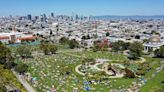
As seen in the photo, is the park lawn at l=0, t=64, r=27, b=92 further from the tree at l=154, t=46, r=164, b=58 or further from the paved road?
the tree at l=154, t=46, r=164, b=58

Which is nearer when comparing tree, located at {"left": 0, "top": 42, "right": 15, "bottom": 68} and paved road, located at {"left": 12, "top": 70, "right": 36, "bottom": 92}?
paved road, located at {"left": 12, "top": 70, "right": 36, "bottom": 92}

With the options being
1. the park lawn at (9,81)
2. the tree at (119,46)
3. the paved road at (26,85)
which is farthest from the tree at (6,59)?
the tree at (119,46)

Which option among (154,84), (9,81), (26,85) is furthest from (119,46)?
(9,81)

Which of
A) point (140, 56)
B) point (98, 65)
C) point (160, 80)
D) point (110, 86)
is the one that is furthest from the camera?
point (140, 56)

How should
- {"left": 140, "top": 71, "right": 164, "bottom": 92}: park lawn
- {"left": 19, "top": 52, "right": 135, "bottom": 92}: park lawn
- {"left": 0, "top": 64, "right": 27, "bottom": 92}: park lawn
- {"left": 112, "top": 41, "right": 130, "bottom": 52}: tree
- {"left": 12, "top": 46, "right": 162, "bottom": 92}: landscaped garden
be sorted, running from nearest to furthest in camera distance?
1. {"left": 0, "top": 64, "right": 27, "bottom": 92}: park lawn
2. {"left": 140, "top": 71, "right": 164, "bottom": 92}: park lawn
3. {"left": 12, "top": 46, "right": 162, "bottom": 92}: landscaped garden
4. {"left": 19, "top": 52, "right": 135, "bottom": 92}: park lawn
5. {"left": 112, "top": 41, "right": 130, "bottom": 52}: tree

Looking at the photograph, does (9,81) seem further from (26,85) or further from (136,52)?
(136,52)

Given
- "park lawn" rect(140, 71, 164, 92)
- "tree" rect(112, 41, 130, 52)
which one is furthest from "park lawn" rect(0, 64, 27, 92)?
"tree" rect(112, 41, 130, 52)

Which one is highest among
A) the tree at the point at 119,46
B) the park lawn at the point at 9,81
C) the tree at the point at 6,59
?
the park lawn at the point at 9,81

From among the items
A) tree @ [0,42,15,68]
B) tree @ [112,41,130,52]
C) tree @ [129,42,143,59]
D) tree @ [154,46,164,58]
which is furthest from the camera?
tree @ [112,41,130,52]

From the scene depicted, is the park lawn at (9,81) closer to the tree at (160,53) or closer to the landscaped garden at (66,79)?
the landscaped garden at (66,79)

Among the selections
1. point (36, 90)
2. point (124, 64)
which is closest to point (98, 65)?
point (124, 64)

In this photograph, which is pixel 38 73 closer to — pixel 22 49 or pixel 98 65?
pixel 98 65
